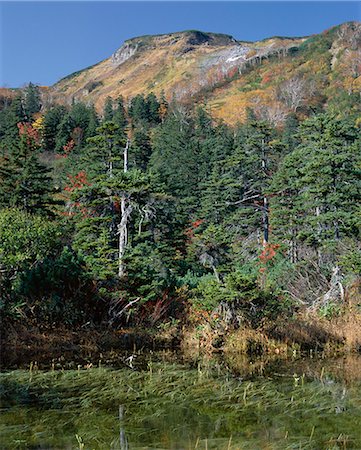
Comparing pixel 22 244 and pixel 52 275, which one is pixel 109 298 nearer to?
pixel 52 275

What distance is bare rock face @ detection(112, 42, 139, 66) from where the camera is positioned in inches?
5768

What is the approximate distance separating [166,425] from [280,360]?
5141mm

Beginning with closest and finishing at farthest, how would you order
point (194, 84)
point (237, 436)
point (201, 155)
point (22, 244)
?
point (237, 436)
point (22, 244)
point (201, 155)
point (194, 84)

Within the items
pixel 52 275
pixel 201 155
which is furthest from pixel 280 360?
pixel 201 155

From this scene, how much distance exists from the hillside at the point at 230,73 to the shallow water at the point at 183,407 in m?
54.9

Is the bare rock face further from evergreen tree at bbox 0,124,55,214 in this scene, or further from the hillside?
evergreen tree at bbox 0,124,55,214

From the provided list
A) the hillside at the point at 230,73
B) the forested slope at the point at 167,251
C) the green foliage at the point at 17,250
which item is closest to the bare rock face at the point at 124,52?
the hillside at the point at 230,73

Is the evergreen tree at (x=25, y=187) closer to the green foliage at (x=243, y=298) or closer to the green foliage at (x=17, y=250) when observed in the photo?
the green foliage at (x=17, y=250)

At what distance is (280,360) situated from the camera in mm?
10312

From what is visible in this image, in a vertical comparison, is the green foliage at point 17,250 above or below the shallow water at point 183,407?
above

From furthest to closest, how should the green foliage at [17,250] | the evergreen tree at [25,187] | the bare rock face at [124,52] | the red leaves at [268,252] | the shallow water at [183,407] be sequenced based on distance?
1. the bare rock face at [124,52]
2. the evergreen tree at [25,187]
3. the red leaves at [268,252]
4. the green foliage at [17,250]
5. the shallow water at [183,407]

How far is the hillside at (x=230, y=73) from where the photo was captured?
227ft

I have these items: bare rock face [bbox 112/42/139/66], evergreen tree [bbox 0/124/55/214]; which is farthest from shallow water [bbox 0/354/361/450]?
bare rock face [bbox 112/42/139/66]

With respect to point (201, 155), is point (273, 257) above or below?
below
